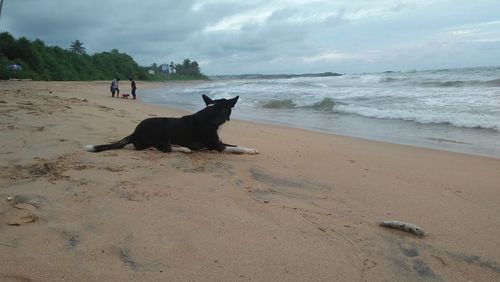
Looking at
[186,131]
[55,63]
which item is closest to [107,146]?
[186,131]

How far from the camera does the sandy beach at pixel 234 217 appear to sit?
2.47m

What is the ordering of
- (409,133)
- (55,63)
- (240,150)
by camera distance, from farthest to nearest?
(55,63)
(409,133)
(240,150)

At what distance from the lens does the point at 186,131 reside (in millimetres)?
6184

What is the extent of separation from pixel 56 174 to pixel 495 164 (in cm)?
626

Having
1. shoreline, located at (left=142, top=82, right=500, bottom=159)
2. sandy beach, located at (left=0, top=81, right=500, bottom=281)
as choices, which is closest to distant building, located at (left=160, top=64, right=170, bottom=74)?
shoreline, located at (left=142, top=82, right=500, bottom=159)

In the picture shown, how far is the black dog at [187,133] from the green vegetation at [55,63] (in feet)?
98.5

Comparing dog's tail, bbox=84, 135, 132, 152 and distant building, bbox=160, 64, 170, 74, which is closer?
dog's tail, bbox=84, 135, 132, 152

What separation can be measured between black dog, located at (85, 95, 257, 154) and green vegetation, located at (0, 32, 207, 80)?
30009 millimetres

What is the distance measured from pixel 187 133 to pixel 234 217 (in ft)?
10.3

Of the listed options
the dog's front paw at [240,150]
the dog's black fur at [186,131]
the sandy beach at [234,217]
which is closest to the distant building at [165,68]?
the dog's black fur at [186,131]

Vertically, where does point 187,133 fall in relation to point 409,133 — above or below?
above

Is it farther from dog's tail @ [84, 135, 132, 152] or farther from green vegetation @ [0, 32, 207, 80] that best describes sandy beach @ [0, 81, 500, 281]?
green vegetation @ [0, 32, 207, 80]

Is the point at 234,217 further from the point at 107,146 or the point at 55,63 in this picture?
the point at 55,63

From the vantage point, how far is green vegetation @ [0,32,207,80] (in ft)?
124
